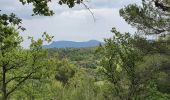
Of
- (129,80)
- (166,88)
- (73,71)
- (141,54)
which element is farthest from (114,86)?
(73,71)

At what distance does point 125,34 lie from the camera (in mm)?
35469

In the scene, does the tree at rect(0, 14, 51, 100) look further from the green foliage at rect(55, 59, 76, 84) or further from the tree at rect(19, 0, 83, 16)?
the green foliage at rect(55, 59, 76, 84)

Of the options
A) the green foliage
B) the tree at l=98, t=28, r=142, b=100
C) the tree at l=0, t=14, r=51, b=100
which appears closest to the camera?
the tree at l=0, t=14, r=51, b=100

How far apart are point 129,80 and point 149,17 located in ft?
18.6

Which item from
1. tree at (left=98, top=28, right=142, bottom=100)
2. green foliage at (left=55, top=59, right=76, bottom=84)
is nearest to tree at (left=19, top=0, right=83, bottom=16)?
tree at (left=98, top=28, right=142, bottom=100)

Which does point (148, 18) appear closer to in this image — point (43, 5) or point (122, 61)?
point (122, 61)

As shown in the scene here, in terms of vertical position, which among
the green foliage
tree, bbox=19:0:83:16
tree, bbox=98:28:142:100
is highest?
tree, bbox=19:0:83:16

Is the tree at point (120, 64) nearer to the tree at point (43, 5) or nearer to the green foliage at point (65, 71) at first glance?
the tree at point (43, 5)

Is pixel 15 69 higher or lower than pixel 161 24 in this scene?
lower

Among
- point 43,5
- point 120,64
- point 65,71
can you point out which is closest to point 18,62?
point 120,64

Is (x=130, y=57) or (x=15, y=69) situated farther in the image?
(x=130, y=57)

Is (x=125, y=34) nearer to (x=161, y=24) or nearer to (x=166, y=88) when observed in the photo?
(x=161, y=24)

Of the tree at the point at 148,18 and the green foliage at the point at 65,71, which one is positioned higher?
the tree at the point at 148,18

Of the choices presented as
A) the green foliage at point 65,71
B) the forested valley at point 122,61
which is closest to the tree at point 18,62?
the forested valley at point 122,61
